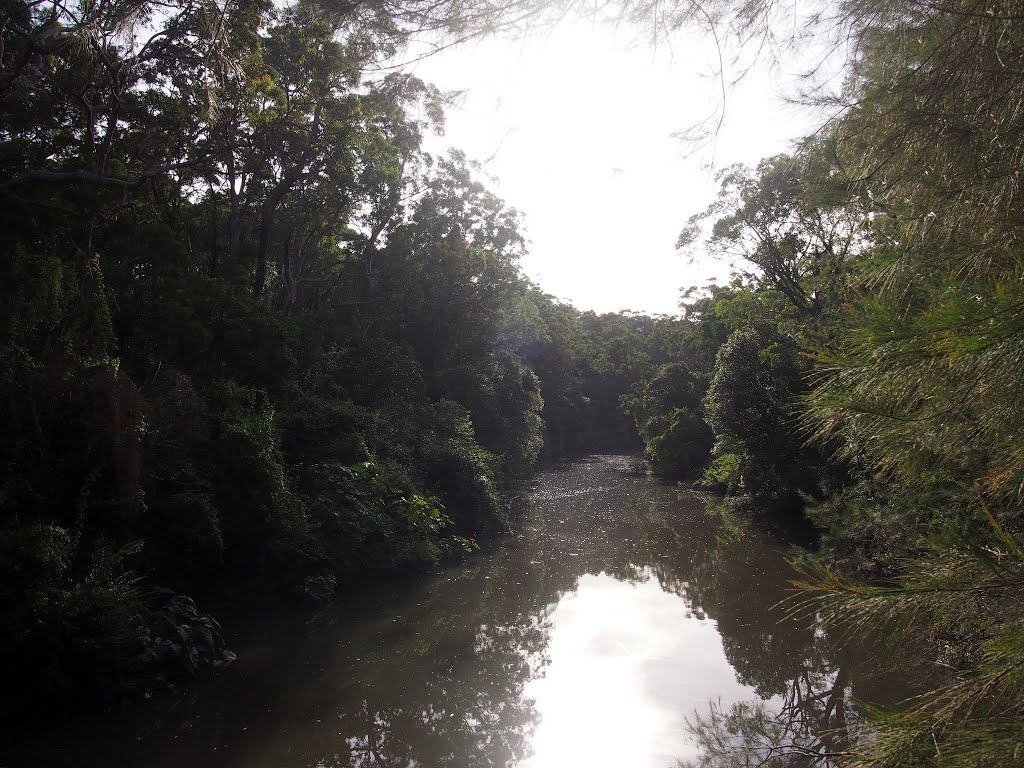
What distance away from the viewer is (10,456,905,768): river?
192 inches

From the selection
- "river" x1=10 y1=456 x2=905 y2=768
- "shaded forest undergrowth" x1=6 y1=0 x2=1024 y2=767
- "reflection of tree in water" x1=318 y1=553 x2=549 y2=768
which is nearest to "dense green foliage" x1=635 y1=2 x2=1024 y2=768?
"shaded forest undergrowth" x1=6 y1=0 x2=1024 y2=767

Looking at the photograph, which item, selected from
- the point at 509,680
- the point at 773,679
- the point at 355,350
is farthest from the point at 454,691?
the point at 355,350

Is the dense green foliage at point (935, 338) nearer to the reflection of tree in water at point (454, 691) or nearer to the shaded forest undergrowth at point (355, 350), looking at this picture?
the shaded forest undergrowth at point (355, 350)

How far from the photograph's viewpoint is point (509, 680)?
6355 mm

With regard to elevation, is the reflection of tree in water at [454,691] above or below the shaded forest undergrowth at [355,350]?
below

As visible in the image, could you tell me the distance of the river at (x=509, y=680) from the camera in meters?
4.87

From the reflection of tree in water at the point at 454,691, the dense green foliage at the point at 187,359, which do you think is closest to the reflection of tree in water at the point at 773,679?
the reflection of tree in water at the point at 454,691

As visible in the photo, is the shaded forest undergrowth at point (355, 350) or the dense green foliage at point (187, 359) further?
the dense green foliage at point (187, 359)

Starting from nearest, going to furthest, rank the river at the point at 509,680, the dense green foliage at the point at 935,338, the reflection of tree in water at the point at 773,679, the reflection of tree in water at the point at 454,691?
the dense green foliage at the point at 935,338 → the reflection of tree in water at the point at 773,679 → the river at the point at 509,680 → the reflection of tree in water at the point at 454,691

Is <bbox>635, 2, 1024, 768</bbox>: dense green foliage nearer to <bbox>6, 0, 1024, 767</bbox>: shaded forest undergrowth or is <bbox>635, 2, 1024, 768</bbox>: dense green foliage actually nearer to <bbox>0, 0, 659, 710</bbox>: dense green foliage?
<bbox>6, 0, 1024, 767</bbox>: shaded forest undergrowth

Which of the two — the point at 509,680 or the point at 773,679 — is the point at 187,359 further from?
the point at 773,679

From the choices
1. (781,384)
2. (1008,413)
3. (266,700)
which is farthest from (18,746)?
(781,384)

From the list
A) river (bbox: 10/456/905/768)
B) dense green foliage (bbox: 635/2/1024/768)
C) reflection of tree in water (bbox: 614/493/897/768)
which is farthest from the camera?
river (bbox: 10/456/905/768)

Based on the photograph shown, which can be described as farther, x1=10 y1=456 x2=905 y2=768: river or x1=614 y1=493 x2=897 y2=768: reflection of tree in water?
x1=10 y1=456 x2=905 y2=768: river
